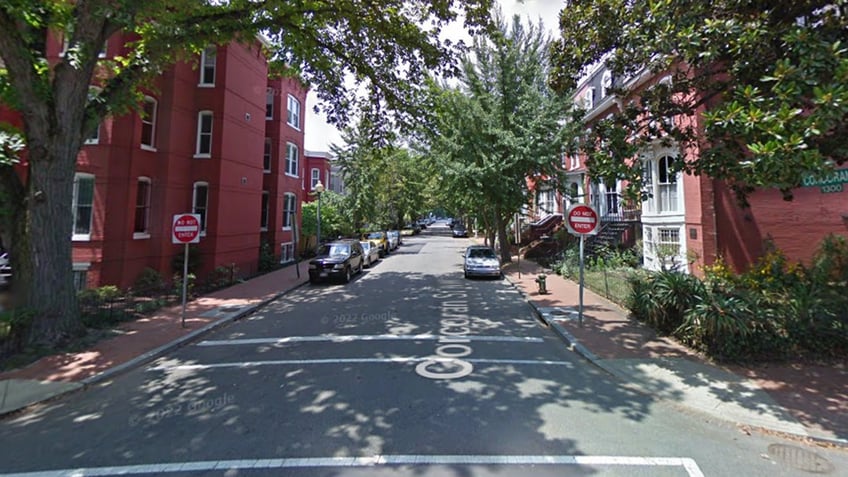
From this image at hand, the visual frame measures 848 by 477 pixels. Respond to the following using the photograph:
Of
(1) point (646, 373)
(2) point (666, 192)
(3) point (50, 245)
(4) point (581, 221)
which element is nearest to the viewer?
(1) point (646, 373)

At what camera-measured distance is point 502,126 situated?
18.6 m

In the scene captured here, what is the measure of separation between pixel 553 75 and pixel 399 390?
8140 mm

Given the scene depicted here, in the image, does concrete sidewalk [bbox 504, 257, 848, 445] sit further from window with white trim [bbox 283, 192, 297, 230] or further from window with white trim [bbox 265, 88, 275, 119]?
window with white trim [bbox 265, 88, 275, 119]

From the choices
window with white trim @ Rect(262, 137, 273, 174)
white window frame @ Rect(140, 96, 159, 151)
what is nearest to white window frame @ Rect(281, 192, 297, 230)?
window with white trim @ Rect(262, 137, 273, 174)

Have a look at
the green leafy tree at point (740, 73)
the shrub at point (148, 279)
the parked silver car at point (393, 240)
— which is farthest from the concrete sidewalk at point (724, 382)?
the parked silver car at point (393, 240)

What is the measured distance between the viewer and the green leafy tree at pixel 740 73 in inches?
177

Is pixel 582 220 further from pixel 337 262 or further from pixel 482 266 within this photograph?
pixel 337 262

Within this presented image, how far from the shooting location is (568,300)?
38.7 ft

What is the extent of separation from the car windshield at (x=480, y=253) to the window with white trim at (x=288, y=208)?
11149 millimetres

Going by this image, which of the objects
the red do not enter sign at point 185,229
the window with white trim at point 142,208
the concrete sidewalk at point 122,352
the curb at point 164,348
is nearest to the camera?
the concrete sidewalk at point 122,352

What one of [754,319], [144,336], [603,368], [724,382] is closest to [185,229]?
[144,336]

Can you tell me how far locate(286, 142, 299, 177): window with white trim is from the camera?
22.7m

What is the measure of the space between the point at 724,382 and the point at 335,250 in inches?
567

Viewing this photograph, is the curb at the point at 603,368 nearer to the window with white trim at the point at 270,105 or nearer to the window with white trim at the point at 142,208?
the window with white trim at the point at 142,208
